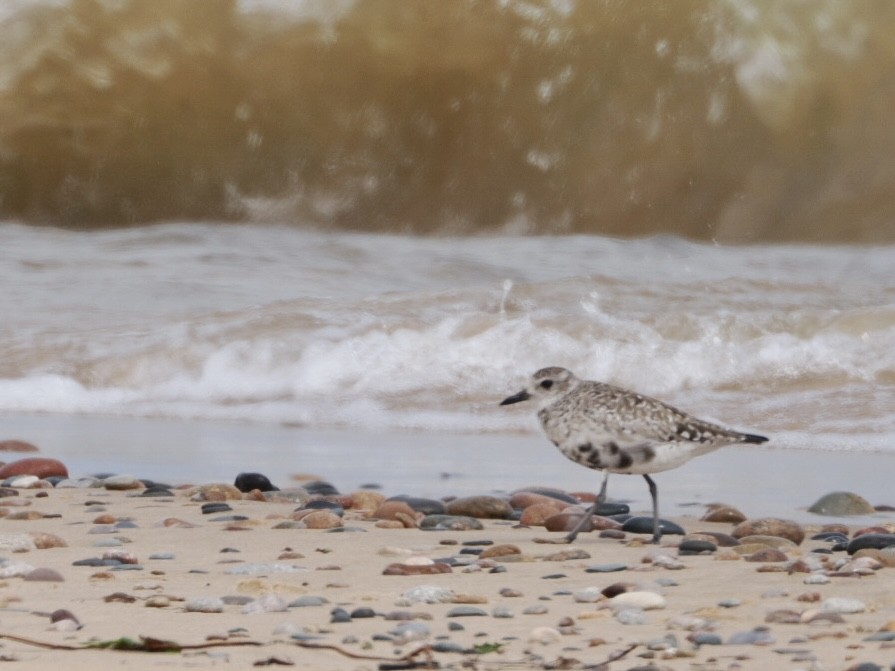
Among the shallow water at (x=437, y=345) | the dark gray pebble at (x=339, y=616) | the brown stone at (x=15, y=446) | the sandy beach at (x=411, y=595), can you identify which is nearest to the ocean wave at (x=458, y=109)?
the shallow water at (x=437, y=345)

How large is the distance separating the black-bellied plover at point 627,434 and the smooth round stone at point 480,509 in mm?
340

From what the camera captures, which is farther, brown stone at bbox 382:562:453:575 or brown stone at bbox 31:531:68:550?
brown stone at bbox 31:531:68:550

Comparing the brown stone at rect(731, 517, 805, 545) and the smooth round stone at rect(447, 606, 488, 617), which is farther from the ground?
the brown stone at rect(731, 517, 805, 545)

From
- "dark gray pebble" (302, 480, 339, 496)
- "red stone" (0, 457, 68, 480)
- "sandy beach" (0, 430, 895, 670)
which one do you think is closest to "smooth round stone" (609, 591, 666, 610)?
"sandy beach" (0, 430, 895, 670)

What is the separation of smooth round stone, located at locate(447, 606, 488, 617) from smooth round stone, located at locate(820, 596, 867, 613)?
0.76 m

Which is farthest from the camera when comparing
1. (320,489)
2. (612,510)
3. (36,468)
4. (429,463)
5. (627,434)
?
(429,463)

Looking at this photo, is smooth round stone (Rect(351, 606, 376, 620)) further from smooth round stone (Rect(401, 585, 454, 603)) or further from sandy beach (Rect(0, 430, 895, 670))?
smooth round stone (Rect(401, 585, 454, 603))

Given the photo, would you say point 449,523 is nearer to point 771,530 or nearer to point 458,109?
point 771,530

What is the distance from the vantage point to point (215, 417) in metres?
7.81

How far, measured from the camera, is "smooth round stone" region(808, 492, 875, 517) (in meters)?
5.17

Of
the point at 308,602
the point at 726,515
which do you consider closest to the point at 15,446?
the point at 726,515

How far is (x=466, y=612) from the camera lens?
331cm

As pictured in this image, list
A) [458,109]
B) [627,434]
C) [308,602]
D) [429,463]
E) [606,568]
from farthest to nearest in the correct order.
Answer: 1. [458,109]
2. [429,463]
3. [627,434]
4. [606,568]
5. [308,602]

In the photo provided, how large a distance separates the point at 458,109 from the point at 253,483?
32.5 feet
